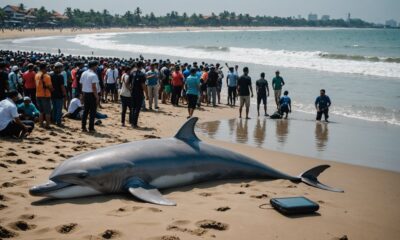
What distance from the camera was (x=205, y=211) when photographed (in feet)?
21.7

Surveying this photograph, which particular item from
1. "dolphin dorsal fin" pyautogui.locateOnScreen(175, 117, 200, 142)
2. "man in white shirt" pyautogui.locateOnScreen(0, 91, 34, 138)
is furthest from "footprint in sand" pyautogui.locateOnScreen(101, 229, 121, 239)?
"man in white shirt" pyautogui.locateOnScreen(0, 91, 34, 138)

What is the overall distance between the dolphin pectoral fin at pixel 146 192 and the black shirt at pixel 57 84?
6.69 m

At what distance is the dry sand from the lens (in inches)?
227

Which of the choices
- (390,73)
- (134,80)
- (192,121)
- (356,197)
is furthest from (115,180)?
(390,73)

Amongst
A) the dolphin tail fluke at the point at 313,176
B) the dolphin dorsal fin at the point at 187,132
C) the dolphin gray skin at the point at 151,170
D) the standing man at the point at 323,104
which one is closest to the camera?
the dolphin gray skin at the point at 151,170

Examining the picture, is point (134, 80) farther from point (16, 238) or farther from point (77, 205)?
point (16, 238)

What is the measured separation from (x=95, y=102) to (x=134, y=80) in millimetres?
1909

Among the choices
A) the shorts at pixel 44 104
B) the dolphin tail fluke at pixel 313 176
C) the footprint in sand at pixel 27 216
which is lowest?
the dolphin tail fluke at pixel 313 176

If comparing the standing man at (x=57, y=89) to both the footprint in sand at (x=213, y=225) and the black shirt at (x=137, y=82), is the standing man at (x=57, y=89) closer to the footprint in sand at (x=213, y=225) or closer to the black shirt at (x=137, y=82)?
the black shirt at (x=137, y=82)

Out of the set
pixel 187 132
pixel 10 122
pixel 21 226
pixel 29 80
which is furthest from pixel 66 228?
pixel 29 80

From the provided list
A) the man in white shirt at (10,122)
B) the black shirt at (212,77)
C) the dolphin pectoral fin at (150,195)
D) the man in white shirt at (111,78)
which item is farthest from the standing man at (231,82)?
the dolphin pectoral fin at (150,195)

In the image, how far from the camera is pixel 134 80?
14.2 meters

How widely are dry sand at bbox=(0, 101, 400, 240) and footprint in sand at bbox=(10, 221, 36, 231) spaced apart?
0.5 inches

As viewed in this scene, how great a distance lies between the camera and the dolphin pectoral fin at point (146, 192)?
679cm
